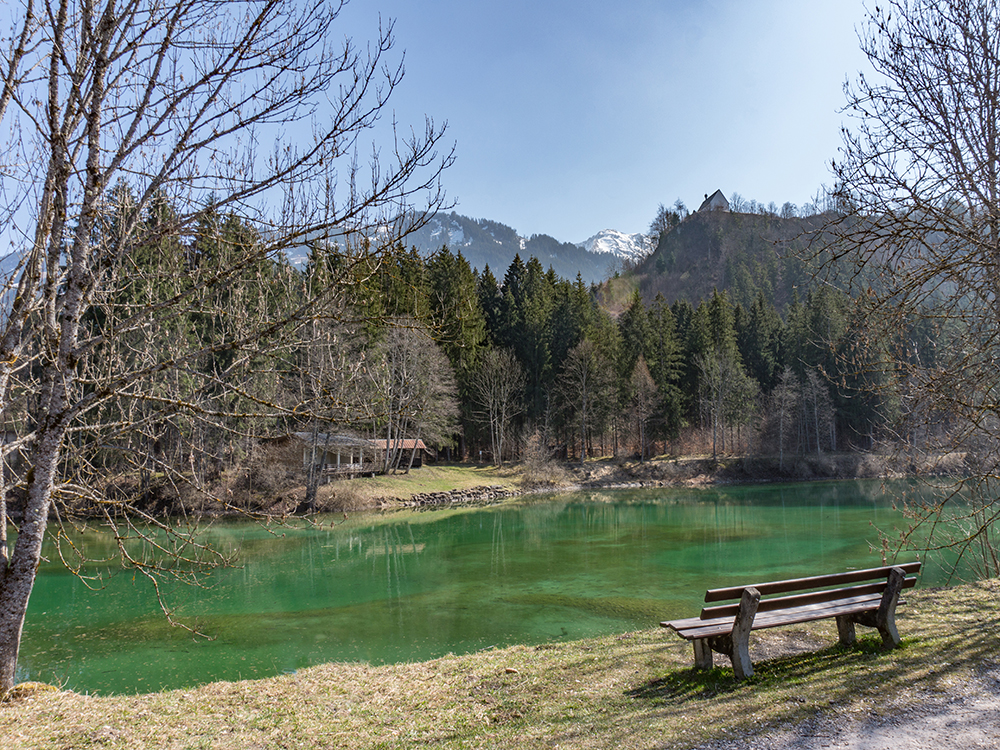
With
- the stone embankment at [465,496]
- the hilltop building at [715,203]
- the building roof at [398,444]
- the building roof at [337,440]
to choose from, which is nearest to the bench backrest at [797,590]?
the building roof at [337,440]

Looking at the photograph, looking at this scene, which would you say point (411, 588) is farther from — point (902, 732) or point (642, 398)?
point (642, 398)

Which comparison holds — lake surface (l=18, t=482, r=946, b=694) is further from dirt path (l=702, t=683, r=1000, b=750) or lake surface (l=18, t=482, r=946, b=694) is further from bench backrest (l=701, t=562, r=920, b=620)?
dirt path (l=702, t=683, r=1000, b=750)

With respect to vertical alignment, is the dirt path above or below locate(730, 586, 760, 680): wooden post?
below

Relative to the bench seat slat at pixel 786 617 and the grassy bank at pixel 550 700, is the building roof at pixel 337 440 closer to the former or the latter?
the grassy bank at pixel 550 700

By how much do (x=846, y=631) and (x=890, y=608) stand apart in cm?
54

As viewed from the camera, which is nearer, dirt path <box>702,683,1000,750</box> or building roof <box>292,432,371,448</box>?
dirt path <box>702,683,1000,750</box>

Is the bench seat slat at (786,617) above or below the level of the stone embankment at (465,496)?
above

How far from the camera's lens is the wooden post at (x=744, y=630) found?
17.4 feet

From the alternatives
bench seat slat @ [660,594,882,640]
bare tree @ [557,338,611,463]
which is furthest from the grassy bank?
bare tree @ [557,338,611,463]

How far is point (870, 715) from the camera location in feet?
14.6

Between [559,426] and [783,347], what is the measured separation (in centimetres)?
2166

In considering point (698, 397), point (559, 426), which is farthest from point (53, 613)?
point (698, 397)

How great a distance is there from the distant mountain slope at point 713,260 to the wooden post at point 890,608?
269ft

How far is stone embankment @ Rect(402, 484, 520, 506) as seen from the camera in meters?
32.0
